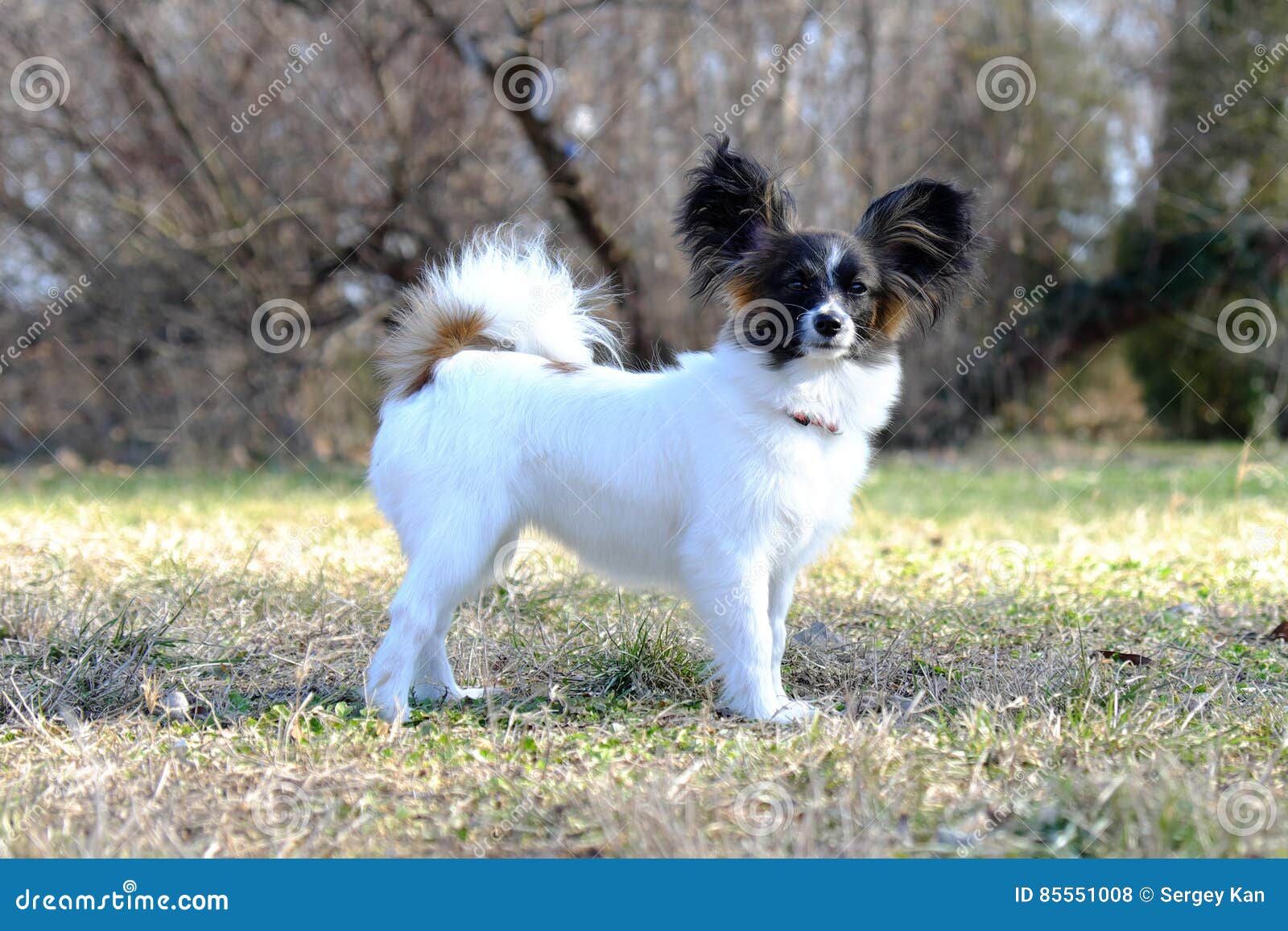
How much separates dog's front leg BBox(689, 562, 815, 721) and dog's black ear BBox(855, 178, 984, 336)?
0.85 metres

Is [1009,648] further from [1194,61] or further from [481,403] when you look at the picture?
[1194,61]

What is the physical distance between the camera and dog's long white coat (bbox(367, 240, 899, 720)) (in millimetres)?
3160

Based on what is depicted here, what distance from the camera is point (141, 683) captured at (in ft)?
10.8

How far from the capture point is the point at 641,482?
3287 millimetres

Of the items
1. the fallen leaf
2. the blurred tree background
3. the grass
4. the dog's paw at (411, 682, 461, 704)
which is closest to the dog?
the dog's paw at (411, 682, 461, 704)

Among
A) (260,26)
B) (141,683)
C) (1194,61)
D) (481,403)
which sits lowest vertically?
(141,683)

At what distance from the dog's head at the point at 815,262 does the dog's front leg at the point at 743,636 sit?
592 millimetres

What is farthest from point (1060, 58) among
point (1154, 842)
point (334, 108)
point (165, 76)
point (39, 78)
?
point (1154, 842)

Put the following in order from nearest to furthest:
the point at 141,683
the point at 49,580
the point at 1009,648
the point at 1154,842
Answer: the point at 1154,842 → the point at 141,683 → the point at 1009,648 → the point at 49,580

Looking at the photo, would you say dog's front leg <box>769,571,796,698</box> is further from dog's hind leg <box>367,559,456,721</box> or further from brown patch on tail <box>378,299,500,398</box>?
brown patch on tail <box>378,299,500,398</box>

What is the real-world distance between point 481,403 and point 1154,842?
1987 mm

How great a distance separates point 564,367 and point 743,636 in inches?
37.0

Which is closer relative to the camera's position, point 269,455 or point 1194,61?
point 269,455

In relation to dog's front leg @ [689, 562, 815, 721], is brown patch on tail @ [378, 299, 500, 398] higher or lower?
higher
